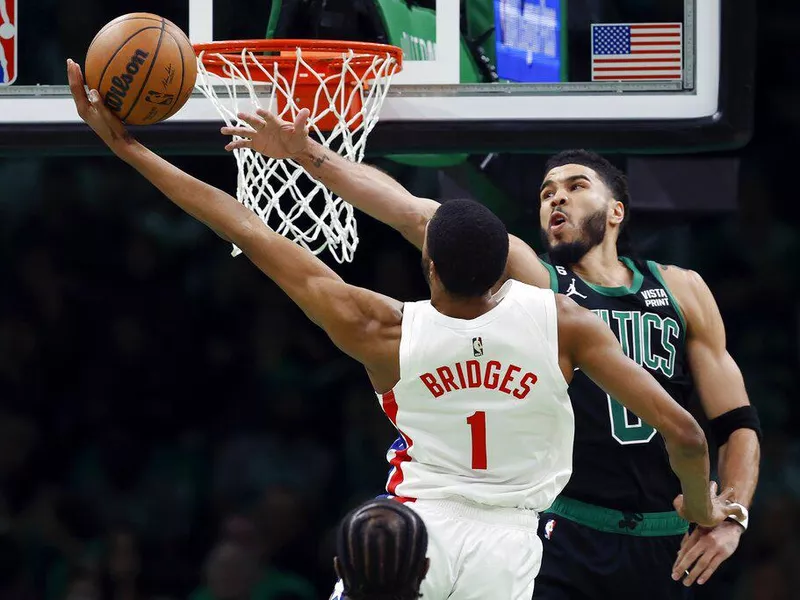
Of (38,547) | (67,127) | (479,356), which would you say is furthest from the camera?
(38,547)

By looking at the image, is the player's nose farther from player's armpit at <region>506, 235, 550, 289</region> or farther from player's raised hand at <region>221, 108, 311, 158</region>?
player's raised hand at <region>221, 108, 311, 158</region>

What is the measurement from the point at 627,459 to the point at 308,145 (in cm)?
128

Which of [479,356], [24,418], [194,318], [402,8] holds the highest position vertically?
[402,8]

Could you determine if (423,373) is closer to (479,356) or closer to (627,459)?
(479,356)

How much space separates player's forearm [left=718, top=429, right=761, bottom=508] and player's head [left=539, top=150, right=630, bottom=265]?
28.4 inches

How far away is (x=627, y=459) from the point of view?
150 inches

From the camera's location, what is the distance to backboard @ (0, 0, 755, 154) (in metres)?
4.51

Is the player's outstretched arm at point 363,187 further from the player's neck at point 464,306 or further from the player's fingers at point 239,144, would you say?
the player's neck at point 464,306

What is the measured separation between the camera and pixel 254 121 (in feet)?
11.6

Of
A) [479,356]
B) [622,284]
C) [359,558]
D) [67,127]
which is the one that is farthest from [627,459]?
[67,127]

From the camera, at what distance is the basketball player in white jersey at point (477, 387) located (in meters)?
2.86

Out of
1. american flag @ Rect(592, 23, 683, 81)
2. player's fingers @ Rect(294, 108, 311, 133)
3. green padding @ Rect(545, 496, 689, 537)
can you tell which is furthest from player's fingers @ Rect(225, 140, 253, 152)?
american flag @ Rect(592, 23, 683, 81)

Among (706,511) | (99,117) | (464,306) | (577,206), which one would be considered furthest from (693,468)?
(99,117)

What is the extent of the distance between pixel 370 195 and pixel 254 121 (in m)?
0.46
